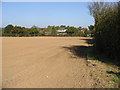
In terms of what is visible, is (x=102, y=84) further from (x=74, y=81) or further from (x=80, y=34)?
(x=80, y=34)

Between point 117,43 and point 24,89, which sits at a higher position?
point 117,43

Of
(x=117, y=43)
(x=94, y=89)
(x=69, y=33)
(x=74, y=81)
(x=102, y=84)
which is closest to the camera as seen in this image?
(x=94, y=89)

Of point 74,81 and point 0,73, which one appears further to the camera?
point 0,73

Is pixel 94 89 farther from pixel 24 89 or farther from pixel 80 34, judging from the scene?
pixel 80 34

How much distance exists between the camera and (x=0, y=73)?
6.64 meters

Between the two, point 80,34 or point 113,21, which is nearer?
point 113,21

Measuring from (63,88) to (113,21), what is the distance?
651 cm

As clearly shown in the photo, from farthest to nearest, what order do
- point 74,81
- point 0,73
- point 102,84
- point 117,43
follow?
1. point 117,43
2. point 0,73
3. point 74,81
4. point 102,84

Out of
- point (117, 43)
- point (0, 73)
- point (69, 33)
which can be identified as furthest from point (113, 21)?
point (69, 33)

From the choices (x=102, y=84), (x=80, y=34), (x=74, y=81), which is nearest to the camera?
(x=102, y=84)

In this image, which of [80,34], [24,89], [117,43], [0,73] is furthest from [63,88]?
[80,34]

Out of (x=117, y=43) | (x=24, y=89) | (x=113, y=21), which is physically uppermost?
(x=113, y=21)

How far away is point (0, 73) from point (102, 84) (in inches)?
169

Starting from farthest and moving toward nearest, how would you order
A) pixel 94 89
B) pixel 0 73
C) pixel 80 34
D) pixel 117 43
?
1. pixel 80 34
2. pixel 117 43
3. pixel 0 73
4. pixel 94 89
